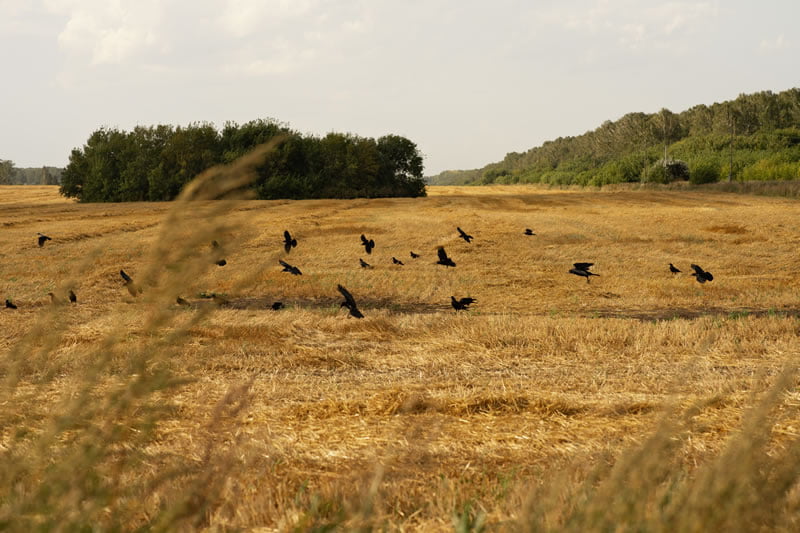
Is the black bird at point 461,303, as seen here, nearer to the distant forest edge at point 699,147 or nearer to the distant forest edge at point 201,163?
the distant forest edge at point 201,163

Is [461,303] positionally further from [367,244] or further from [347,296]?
[367,244]

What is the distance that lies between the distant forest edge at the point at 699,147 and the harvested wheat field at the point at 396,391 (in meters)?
57.1

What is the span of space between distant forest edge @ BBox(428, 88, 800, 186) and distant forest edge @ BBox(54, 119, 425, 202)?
36941 mm

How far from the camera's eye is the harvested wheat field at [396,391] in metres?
1.95

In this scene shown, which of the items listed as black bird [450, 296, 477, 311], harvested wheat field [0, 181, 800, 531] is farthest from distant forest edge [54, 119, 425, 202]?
black bird [450, 296, 477, 311]

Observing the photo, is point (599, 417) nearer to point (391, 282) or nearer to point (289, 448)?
point (289, 448)

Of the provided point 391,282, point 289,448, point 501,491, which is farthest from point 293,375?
point 391,282

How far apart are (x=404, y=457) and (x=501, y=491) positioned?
91cm

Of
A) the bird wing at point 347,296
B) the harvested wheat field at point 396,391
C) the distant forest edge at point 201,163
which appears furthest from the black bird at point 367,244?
the distant forest edge at point 201,163

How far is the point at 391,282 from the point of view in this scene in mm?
18469

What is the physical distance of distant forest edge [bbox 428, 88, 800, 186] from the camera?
7731cm

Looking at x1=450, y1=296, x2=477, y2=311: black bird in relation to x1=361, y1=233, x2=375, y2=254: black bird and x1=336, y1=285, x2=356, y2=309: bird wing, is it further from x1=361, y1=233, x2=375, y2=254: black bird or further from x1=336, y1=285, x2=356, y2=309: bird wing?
x1=361, y1=233, x2=375, y2=254: black bird

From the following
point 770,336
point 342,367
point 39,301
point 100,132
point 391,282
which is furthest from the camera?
point 100,132

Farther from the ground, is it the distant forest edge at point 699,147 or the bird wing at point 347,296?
the distant forest edge at point 699,147
